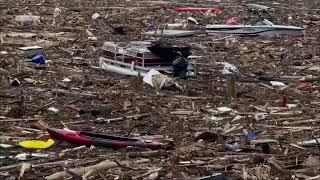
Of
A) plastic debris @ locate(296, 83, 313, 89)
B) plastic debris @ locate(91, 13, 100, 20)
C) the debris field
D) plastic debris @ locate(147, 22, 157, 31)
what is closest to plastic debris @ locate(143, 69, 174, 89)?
the debris field

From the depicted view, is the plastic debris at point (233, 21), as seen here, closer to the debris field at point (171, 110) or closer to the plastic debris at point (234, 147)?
the debris field at point (171, 110)

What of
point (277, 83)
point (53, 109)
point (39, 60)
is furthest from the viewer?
point (39, 60)

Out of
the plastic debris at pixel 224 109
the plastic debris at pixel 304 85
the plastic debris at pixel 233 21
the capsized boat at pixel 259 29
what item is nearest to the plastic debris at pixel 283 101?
the plastic debris at pixel 224 109

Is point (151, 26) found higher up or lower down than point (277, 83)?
lower down

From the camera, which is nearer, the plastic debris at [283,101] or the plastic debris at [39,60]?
the plastic debris at [283,101]

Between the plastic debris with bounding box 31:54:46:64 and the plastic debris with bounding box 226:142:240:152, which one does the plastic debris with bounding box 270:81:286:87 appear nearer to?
the plastic debris with bounding box 226:142:240:152

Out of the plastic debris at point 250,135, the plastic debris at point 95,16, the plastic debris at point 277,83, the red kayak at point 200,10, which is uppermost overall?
the plastic debris at point 250,135

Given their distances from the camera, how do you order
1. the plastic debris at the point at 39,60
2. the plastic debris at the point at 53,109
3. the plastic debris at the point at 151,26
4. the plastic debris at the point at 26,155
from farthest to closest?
the plastic debris at the point at 151,26 → the plastic debris at the point at 39,60 → the plastic debris at the point at 53,109 → the plastic debris at the point at 26,155

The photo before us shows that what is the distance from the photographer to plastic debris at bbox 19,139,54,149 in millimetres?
8891

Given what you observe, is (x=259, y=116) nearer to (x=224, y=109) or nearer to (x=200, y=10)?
(x=224, y=109)

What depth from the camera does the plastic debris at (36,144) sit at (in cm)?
889

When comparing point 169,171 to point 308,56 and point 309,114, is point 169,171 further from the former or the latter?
point 308,56

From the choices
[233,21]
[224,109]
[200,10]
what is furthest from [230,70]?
[200,10]

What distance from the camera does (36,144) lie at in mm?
8977
